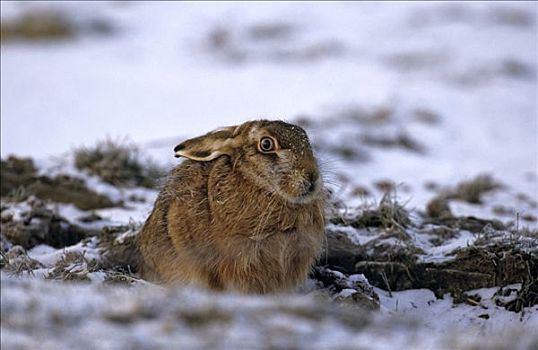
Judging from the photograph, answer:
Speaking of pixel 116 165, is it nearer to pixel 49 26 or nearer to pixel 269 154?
pixel 269 154

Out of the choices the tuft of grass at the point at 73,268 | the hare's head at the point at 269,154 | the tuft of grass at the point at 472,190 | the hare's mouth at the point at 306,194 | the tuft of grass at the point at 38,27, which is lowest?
the tuft of grass at the point at 472,190

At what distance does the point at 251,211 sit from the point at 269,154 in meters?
0.31

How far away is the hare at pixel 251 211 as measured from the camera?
4.70 m

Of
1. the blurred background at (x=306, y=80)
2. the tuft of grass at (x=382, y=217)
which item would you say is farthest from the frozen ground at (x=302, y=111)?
the tuft of grass at (x=382, y=217)

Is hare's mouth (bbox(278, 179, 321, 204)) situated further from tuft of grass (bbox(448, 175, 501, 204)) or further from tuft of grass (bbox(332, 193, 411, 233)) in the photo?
tuft of grass (bbox(448, 175, 501, 204))

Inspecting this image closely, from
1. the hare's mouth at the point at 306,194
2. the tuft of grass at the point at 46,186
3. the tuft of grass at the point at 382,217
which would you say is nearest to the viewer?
the hare's mouth at the point at 306,194

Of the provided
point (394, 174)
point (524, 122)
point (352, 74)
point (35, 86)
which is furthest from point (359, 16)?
point (394, 174)

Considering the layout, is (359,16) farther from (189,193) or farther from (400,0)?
(189,193)

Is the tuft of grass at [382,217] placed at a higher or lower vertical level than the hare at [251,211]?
lower

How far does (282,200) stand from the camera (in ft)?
15.4

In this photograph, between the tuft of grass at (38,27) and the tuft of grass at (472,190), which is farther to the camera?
the tuft of grass at (38,27)

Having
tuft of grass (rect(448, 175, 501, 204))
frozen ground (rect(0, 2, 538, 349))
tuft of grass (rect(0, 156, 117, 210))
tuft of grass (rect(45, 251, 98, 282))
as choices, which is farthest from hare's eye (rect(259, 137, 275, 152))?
tuft of grass (rect(448, 175, 501, 204))

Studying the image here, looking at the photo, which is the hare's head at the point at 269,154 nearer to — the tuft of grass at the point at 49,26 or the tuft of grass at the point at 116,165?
the tuft of grass at the point at 116,165

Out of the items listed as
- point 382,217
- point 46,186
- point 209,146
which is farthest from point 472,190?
point 209,146
